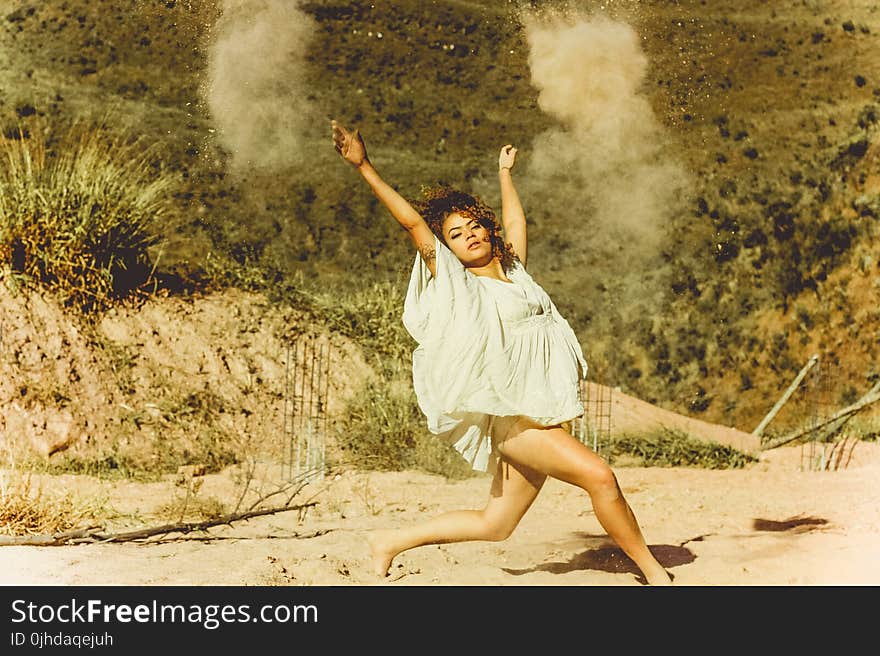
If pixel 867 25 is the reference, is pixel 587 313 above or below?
below

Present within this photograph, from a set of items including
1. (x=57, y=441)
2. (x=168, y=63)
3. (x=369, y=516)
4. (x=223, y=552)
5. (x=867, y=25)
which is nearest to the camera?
(x=223, y=552)

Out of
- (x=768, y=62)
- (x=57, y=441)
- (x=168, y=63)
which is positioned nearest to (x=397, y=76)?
(x=168, y=63)

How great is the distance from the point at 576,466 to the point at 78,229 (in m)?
5.64

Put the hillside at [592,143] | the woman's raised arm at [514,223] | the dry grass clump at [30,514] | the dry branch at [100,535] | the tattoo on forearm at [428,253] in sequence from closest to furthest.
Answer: the tattoo on forearm at [428,253] → the woman's raised arm at [514,223] → the dry branch at [100,535] → the dry grass clump at [30,514] → the hillside at [592,143]

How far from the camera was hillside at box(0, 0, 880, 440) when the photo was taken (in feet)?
49.1

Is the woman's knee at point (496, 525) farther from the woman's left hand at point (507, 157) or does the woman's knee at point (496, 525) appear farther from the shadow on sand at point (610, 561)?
the woman's left hand at point (507, 157)

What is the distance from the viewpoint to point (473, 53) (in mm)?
18516

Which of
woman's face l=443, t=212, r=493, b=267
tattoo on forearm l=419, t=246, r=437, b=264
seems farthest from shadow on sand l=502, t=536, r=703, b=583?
tattoo on forearm l=419, t=246, r=437, b=264

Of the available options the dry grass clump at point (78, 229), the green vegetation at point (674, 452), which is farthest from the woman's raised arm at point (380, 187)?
the green vegetation at point (674, 452)

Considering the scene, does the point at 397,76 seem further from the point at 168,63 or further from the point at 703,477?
the point at 703,477

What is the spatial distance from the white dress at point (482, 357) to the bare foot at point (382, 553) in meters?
0.52

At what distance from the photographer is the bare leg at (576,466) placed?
4043 millimetres

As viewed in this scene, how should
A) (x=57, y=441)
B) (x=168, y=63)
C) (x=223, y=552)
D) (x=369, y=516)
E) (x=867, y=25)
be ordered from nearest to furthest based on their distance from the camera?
(x=223, y=552) < (x=369, y=516) < (x=57, y=441) < (x=168, y=63) < (x=867, y=25)

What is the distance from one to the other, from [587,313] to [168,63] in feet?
23.1
